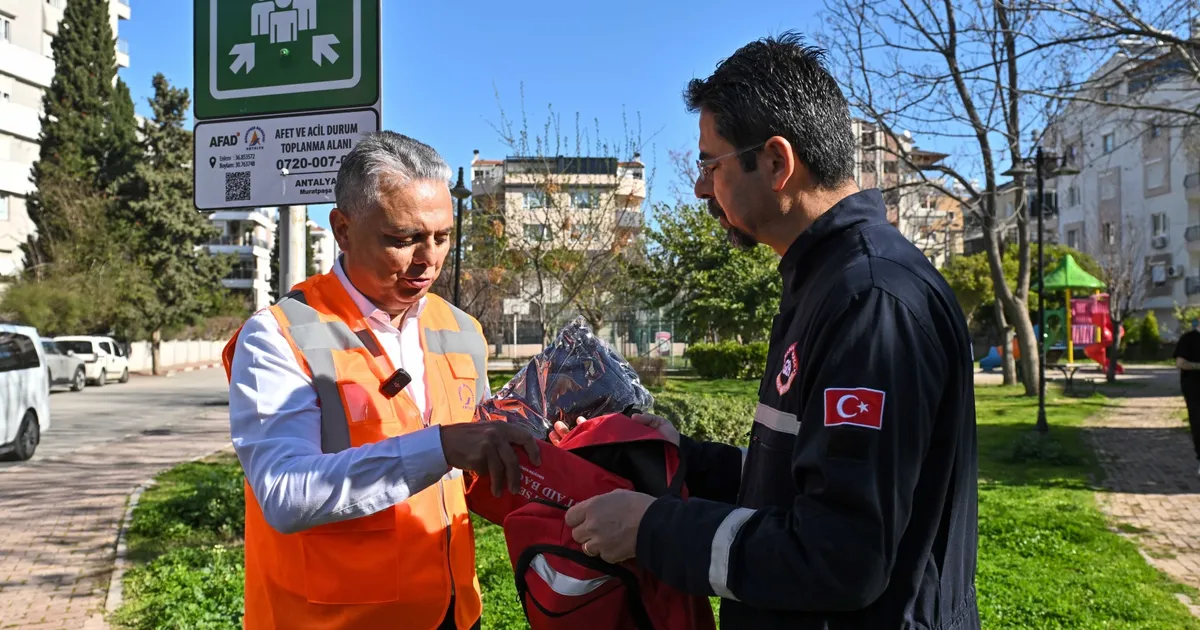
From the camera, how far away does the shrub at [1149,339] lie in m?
43.8

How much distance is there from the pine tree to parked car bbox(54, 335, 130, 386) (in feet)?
24.5

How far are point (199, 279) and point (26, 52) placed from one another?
598 inches

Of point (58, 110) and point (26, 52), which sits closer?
point (58, 110)

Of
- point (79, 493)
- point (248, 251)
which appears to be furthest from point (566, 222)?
point (248, 251)

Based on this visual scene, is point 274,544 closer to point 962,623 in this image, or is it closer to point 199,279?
point 962,623

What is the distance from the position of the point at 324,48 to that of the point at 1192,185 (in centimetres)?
5415

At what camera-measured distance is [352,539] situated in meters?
2.22

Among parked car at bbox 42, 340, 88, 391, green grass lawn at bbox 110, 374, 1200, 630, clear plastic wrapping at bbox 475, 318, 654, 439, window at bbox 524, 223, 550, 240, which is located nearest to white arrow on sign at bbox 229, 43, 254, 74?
clear plastic wrapping at bbox 475, 318, 654, 439

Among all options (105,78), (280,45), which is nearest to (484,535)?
(280,45)

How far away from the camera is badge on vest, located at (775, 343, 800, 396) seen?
1.73 meters

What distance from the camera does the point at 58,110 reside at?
42.6 metres

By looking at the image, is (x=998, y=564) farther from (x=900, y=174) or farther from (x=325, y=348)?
(x=900, y=174)

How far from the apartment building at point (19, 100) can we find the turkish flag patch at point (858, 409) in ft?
170

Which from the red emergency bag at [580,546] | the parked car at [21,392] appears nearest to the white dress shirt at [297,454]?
the red emergency bag at [580,546]
